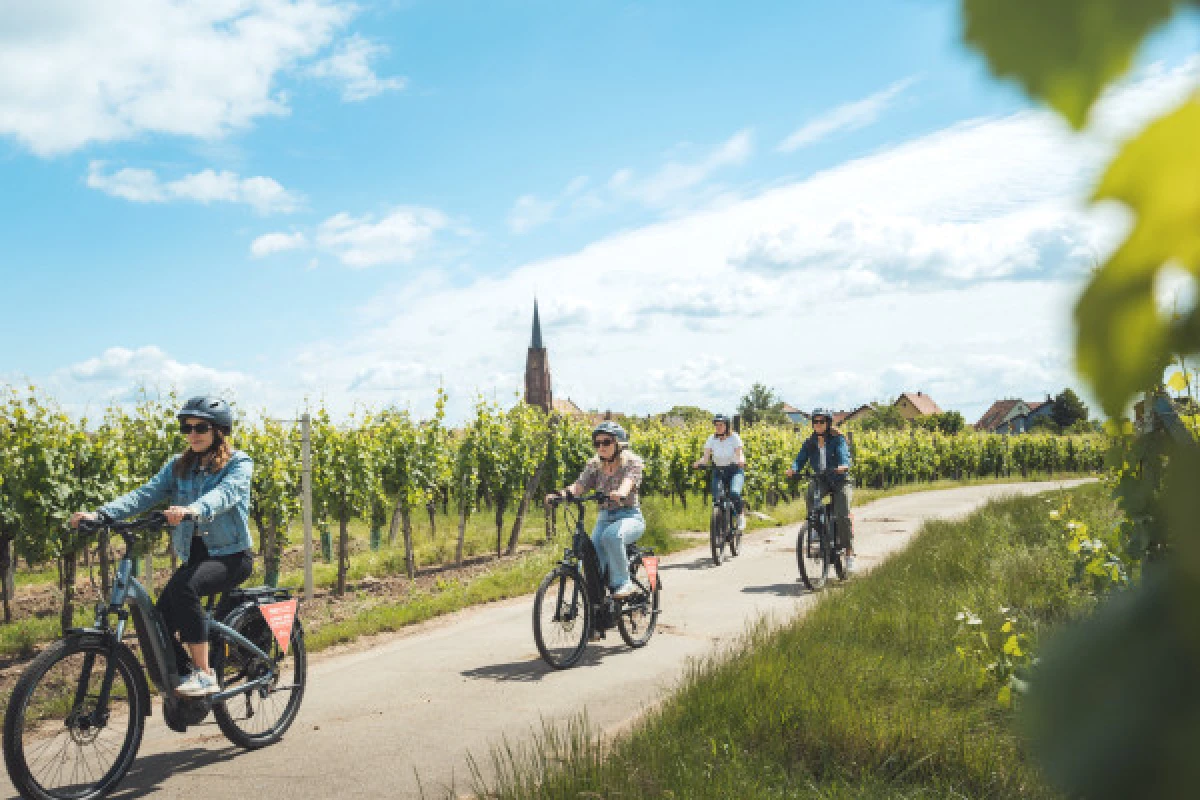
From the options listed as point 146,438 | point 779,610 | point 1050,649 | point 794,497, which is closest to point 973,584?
point 779,610

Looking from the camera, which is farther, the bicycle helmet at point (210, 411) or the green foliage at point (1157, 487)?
the bicycle helmet at point (210, 411)

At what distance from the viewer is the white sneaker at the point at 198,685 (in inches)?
195

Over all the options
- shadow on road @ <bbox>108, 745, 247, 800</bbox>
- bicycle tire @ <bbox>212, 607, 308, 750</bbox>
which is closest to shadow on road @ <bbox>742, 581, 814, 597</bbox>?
bicycle tire @ <bbox>212, 607, 308, 750</bbox>

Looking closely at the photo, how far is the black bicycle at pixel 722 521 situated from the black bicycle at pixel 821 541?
7.96 feet

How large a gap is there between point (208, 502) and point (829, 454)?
23.4ft

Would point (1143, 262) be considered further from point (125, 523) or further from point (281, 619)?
point (281, 619)

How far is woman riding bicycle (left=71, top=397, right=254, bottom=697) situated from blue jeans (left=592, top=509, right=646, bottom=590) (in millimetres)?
2859

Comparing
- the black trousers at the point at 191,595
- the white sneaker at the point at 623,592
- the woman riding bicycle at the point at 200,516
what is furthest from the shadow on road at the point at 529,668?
the black trousers at the point at 191,595

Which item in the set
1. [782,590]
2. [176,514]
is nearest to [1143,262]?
[176,514]

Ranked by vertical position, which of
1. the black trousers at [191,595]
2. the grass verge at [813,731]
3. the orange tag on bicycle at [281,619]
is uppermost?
the black trousers at [191,595]

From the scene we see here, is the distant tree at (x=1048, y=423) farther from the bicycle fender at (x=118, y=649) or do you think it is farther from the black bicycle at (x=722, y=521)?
the black bicycle at (x=722, y=521)

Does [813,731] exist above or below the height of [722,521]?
below

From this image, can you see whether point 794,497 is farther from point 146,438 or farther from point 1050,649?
point 1050,649

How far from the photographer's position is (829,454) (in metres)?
10.4
